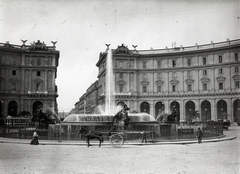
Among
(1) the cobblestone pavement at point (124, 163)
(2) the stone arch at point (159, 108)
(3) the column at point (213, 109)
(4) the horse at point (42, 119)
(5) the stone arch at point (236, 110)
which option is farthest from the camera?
(2) the stone arch at point (159, 108)

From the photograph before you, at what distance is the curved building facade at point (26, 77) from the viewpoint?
57.3m

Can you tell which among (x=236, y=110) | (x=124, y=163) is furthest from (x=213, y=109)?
(x=124, y=163)

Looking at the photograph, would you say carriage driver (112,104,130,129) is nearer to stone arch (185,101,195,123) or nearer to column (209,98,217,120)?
column (209,98,217,120)

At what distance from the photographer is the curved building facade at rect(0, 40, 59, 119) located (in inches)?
2256

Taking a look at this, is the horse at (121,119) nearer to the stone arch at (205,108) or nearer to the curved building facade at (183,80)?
the curved building facade at (183,80)

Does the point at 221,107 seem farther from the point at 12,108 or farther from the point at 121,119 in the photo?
the point at 121,119

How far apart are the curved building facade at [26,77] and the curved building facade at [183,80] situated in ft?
48.1

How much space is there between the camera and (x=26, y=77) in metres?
59.4

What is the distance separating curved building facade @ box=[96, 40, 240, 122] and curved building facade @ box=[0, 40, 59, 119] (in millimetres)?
14676

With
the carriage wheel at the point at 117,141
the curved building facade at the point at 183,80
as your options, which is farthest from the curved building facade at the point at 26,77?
the carriage wheel at the point at 117,141

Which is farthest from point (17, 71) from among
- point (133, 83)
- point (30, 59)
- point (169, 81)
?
point (169, 81)

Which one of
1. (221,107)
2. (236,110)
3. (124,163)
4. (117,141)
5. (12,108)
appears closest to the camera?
(124,163)

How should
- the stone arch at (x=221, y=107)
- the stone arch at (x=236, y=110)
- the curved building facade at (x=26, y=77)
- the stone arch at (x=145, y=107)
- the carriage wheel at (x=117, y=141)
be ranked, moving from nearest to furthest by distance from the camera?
the carriage wheel at (x=117, y=141) → the stone arch at (x=236, y=110) → the curved building facade at (x=26, y=77) → the stone arch at (x=221, y=107) → the stone arch at (x=145, y=107)

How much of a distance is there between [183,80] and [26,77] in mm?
34391
